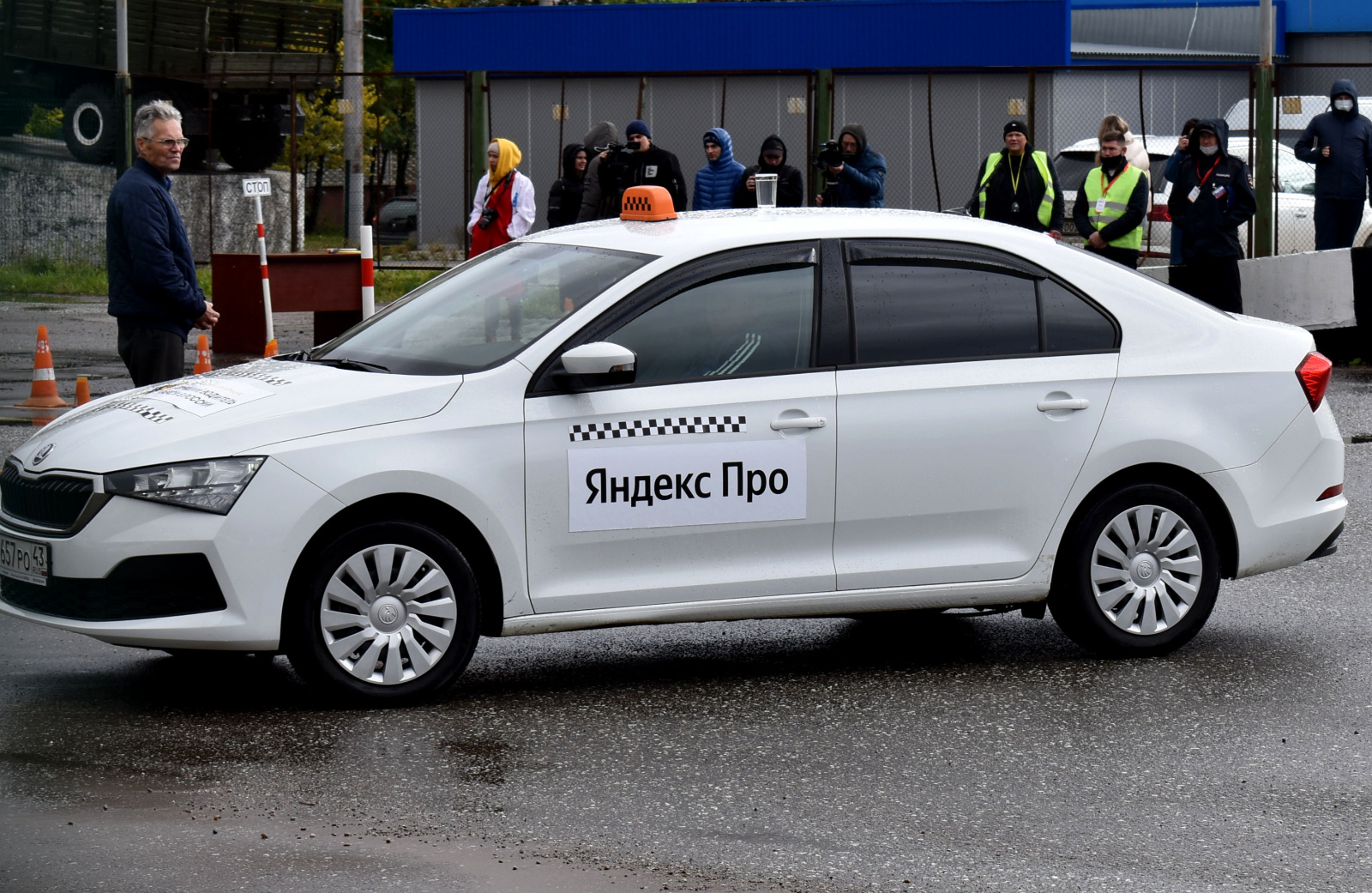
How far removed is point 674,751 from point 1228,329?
8.83 ft

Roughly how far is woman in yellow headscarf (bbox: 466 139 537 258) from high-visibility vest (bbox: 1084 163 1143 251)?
4.41m

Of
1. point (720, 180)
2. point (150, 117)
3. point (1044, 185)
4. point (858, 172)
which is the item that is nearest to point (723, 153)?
point (720, 180)

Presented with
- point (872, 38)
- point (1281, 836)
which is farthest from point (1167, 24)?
point (1281, 836)

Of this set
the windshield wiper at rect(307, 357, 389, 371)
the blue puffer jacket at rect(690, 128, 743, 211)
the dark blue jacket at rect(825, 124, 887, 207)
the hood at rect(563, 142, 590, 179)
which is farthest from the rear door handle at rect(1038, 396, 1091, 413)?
the hood at rect(563, 142, 590, 179)

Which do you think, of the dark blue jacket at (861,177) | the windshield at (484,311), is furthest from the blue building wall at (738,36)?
the windshield at (484,311)

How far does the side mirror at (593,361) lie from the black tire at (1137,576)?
5.72 ft

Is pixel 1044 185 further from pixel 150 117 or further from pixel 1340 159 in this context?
pixel 150 117

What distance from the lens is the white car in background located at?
18.1 metres

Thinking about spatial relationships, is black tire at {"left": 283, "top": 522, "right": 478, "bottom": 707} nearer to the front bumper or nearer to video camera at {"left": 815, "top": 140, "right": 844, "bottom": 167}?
the front bumper

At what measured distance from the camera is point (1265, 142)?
60.8 feet

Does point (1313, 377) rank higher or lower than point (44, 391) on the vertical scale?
higher

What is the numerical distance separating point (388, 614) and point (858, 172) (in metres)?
10.3

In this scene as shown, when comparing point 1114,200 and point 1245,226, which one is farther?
point 1245,226

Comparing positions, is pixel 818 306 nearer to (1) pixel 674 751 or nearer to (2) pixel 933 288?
(2) pixel 933 288
